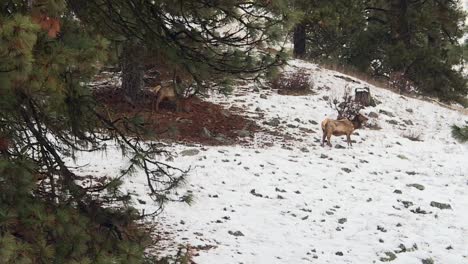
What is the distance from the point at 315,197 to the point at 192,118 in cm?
401

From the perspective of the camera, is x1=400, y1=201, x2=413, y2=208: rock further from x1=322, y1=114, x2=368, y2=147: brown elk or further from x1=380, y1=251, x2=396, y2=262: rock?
x1=322, y1=114, x2=368, y2=147: brown elk

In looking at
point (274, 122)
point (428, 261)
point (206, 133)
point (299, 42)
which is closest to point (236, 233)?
point (428, 261)

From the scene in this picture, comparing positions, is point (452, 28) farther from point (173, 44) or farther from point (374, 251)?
point (173, 44)

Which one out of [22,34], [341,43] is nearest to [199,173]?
[22,34]

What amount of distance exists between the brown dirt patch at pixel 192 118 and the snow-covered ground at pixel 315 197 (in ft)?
1.48

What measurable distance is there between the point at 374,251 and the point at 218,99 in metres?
7.14

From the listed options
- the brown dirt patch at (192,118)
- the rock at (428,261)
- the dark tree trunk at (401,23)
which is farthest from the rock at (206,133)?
the dark tree trunk at (401,23)

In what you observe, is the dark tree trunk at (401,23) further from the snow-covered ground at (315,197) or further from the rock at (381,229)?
the rock at (381,229)

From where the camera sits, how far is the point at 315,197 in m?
8.45

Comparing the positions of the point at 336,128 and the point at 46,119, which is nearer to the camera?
the point at 46,119

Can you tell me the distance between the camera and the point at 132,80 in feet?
36.5

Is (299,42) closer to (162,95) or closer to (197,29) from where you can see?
(162,95)

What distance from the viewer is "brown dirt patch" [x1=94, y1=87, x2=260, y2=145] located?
10.5 meters

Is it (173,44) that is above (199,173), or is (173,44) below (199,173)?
above
